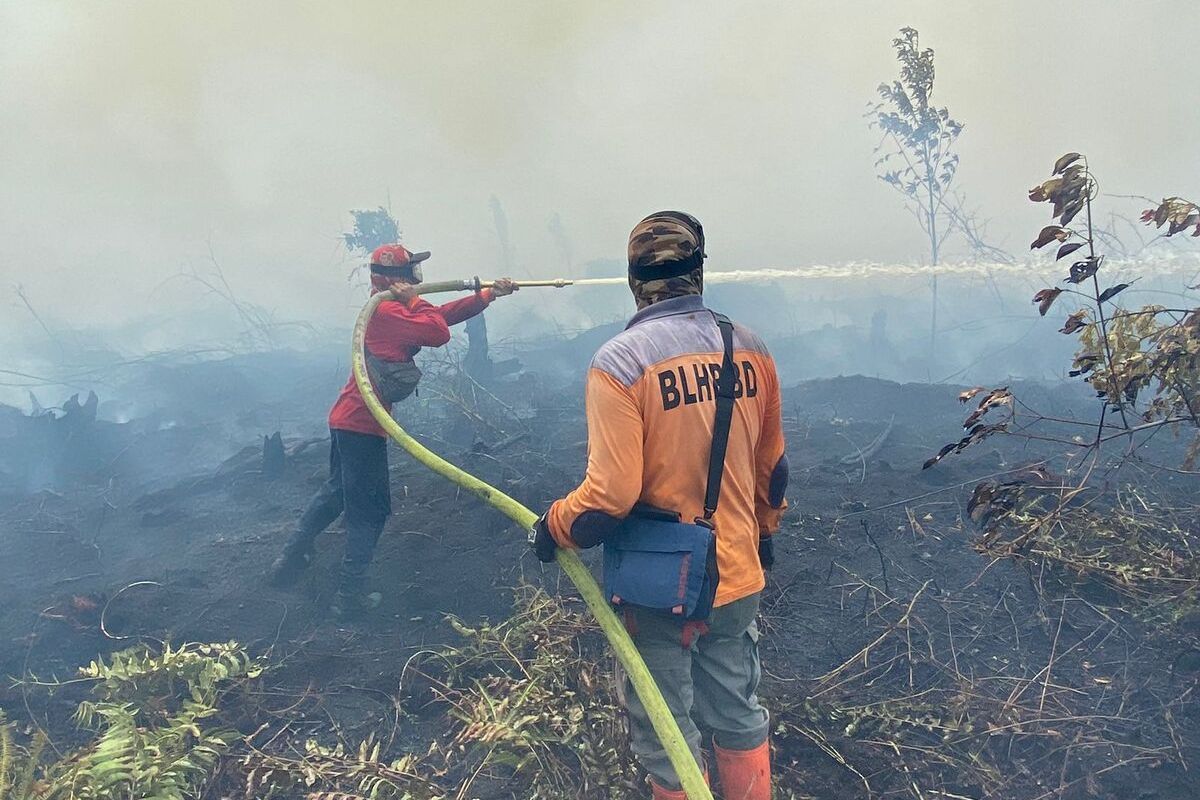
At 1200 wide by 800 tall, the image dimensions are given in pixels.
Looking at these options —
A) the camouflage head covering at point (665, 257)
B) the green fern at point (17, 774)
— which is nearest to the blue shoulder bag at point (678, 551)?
the camouflage head covering at point (665, 257)

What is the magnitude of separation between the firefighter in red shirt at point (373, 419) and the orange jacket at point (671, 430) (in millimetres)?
3015

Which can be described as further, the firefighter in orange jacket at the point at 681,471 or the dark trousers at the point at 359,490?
the dark trousers at the point at 359,490

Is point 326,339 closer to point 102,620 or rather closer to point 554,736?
point 102,620

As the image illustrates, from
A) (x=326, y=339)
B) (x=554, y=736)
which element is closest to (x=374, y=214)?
(x=326, y=339)

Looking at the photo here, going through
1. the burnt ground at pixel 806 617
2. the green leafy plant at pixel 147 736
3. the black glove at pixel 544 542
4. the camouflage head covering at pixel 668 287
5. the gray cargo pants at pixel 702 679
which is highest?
the camouflage head covering at pixel 668 287

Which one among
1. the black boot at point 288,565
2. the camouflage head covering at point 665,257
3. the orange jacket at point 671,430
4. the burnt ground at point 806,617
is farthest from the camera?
the black boot at point 288,565

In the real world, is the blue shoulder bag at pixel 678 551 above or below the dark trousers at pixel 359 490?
above

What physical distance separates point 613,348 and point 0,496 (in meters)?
11.2

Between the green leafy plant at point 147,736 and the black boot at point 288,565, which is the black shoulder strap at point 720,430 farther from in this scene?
the black boot at point 288,565

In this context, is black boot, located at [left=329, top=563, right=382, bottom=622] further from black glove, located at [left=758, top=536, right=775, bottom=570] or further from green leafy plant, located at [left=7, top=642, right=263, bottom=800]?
black glove, located at [left=758, top=536, right=775, bottom=570]

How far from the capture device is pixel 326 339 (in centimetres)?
2480

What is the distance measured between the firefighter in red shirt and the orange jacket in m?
3.01

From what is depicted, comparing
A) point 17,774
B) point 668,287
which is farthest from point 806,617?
point 17,774

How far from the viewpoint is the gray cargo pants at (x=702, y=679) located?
2541 millimetres
